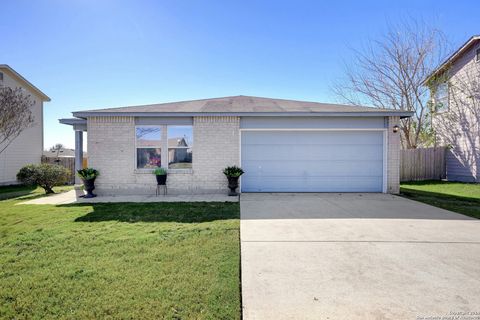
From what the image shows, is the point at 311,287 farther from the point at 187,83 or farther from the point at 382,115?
the point at 187,83

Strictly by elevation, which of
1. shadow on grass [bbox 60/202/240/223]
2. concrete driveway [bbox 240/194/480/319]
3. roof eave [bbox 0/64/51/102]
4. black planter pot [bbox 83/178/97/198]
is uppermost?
roof eave [bbox 0/64/51/102]

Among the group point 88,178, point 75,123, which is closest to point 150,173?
point 88,178

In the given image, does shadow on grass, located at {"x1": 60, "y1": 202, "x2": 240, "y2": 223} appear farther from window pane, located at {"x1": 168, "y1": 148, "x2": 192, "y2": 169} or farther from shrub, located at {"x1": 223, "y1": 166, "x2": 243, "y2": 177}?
window pane, located at {"x1": 168, "y1": 148, "x2": 192, "y2": 169}

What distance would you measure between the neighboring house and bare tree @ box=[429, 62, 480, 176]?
2312 cm

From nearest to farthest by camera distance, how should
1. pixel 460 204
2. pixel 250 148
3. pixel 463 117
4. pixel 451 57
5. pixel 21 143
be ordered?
pixel 460 204
pixel 250 148
pixel 463 117
pixel 451 57
pixel 21 143

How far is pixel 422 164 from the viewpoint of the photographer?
13758 mm

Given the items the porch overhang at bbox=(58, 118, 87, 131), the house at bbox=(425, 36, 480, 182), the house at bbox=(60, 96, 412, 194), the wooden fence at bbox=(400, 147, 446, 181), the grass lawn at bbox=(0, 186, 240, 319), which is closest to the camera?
the grass lawn at bbox=(0, 186, 240, 319)

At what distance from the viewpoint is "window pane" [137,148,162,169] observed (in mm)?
9211

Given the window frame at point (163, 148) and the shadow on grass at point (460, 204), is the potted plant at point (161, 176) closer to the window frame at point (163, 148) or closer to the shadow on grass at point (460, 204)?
the window frame at point (163, 148)

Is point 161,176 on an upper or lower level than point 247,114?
lower

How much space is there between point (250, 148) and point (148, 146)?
384 centimetres

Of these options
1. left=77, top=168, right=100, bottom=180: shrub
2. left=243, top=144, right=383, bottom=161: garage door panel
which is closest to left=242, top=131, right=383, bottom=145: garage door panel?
left=243, top=144, right=383, bottom=161: garage door panel

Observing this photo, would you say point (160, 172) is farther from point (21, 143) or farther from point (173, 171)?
point (21, 143)

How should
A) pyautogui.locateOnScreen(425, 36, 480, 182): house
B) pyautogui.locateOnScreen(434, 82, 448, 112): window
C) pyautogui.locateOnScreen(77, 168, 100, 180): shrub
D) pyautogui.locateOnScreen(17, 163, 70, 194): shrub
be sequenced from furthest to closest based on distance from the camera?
pyautogui.locateOnScreen(434, 82, 448, 112): window
pyautogui.locateOnScreen(425, 36, 480, 182): house
pyautogui.locateOnScreen(17, 163, 70, 194): shrub
pyautogui.locateOnScreen(77, 168, 100, 180): shrub
